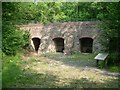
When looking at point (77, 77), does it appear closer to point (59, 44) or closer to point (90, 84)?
point (90, 84)

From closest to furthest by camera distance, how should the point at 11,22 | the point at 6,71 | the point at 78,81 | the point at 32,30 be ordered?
the point at 78,81
the point at 6,71
the point at 11,22
the point at 32,30

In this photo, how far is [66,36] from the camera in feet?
64.5

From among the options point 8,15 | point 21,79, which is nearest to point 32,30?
point 8,15

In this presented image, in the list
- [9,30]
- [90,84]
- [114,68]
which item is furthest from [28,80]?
[114,68]

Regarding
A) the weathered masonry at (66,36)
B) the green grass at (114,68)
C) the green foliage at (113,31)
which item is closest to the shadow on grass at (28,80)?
the green grass at (114,68)

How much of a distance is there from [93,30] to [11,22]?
329 inches

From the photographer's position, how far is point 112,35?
1123cm

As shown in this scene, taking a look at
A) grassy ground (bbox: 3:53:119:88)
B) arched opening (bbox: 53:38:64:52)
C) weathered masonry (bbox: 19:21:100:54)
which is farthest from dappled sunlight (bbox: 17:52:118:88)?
arched opening (bbox: 53:38:64:52)

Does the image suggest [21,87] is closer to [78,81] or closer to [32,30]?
[78,81]

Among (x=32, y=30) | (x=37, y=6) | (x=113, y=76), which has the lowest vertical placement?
(x=113, y=76)

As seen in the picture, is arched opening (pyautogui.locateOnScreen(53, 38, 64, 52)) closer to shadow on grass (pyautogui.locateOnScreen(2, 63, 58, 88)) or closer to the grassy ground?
the grassy ground

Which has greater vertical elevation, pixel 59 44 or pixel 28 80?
pixel 59 44

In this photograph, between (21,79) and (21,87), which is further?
(21,79)

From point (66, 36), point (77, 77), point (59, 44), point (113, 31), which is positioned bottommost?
point (77, 77)
